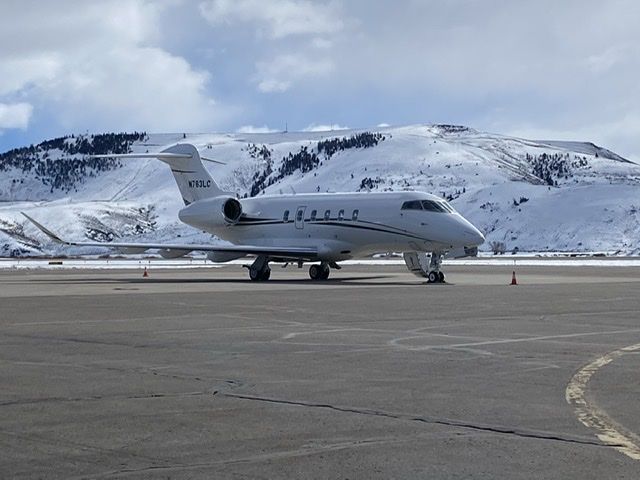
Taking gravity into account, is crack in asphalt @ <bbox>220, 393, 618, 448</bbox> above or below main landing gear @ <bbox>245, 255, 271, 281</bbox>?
below

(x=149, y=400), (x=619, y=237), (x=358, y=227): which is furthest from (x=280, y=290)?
(x=619, y=237)

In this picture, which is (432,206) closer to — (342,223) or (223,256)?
(342,223)

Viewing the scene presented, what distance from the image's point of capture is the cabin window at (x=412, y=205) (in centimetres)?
4012

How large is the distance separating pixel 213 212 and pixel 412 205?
1012cm

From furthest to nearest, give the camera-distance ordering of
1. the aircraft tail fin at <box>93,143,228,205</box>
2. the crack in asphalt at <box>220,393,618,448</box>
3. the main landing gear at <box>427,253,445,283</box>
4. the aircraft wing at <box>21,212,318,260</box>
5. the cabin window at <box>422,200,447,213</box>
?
the aircraft tail fin at <box>93,143,228,205</box>
the aircraft wing at <box>21,212,318,260</box>
the cabin window at <box>422,200,447,213</box>
the main landing gear at <box>427,253,445,283</box>
the crack in asphalt at <box>220,393,618,448</box>

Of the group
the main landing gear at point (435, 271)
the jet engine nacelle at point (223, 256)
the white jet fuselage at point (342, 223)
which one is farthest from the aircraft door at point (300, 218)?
the main landing gear at point (435, 271)

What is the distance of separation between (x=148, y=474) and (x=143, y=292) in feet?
77.2

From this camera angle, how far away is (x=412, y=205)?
40.3 m

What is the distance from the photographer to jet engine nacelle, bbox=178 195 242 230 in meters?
46.3

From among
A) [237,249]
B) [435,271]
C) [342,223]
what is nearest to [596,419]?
[435,271]

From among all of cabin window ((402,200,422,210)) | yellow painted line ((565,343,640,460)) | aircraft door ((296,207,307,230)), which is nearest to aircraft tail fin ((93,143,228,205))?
aircraft door ((296,207,307,230))

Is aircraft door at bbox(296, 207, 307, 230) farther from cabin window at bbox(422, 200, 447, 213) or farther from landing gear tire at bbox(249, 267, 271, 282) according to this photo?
cabin window at bbox(422, 200, 447, 213)

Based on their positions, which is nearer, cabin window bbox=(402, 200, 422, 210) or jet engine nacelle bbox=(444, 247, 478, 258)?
jet engine nacelle bbox=(444, 247, 478, 258)

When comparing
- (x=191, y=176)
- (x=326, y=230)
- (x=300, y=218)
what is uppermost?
(x=191, y=176)
